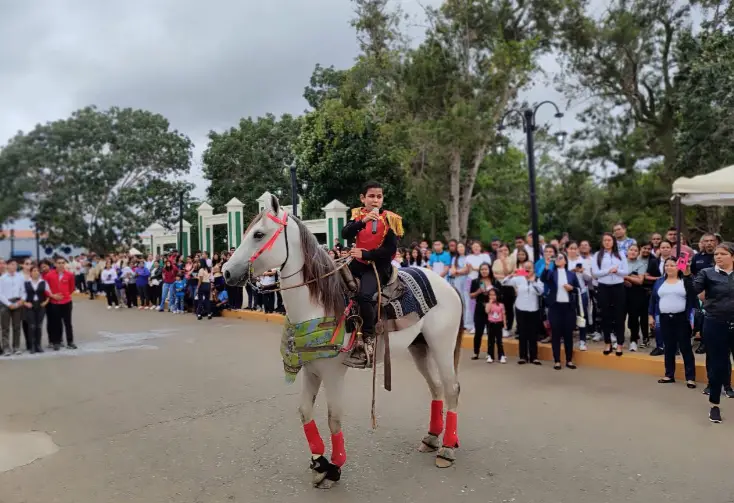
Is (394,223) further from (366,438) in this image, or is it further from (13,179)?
(13,179)

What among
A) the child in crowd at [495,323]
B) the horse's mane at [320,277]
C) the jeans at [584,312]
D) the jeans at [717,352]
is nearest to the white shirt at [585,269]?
the jeans at [584,312]

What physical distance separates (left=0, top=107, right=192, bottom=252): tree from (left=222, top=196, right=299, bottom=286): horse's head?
30048 mm

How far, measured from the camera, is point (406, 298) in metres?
Result: 4.77

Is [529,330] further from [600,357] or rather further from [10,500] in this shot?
[10,500]

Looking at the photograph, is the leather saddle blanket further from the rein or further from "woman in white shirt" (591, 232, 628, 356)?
"woman in white shirt" (591, 232, 628, 356)

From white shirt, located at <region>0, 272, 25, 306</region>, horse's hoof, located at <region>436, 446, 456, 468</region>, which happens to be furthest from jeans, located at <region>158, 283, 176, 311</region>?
horse's hoof, located at <region>436, 446, 456, 468</region>

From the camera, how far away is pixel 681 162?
18438mm

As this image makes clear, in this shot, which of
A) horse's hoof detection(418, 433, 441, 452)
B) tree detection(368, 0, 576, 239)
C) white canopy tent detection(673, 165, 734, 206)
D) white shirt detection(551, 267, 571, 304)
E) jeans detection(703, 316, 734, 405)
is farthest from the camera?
tree detection(368, 0, 576, 239)

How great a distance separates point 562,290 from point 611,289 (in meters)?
1.00

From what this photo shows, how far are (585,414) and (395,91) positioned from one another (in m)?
16.5

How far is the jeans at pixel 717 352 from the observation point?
5426mm

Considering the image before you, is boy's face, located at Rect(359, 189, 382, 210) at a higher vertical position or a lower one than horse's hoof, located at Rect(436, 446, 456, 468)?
higher

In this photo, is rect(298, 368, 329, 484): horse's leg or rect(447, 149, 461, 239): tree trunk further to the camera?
rect(447, 149, 461, 239): tree trunk

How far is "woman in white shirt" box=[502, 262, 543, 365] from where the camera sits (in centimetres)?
837
